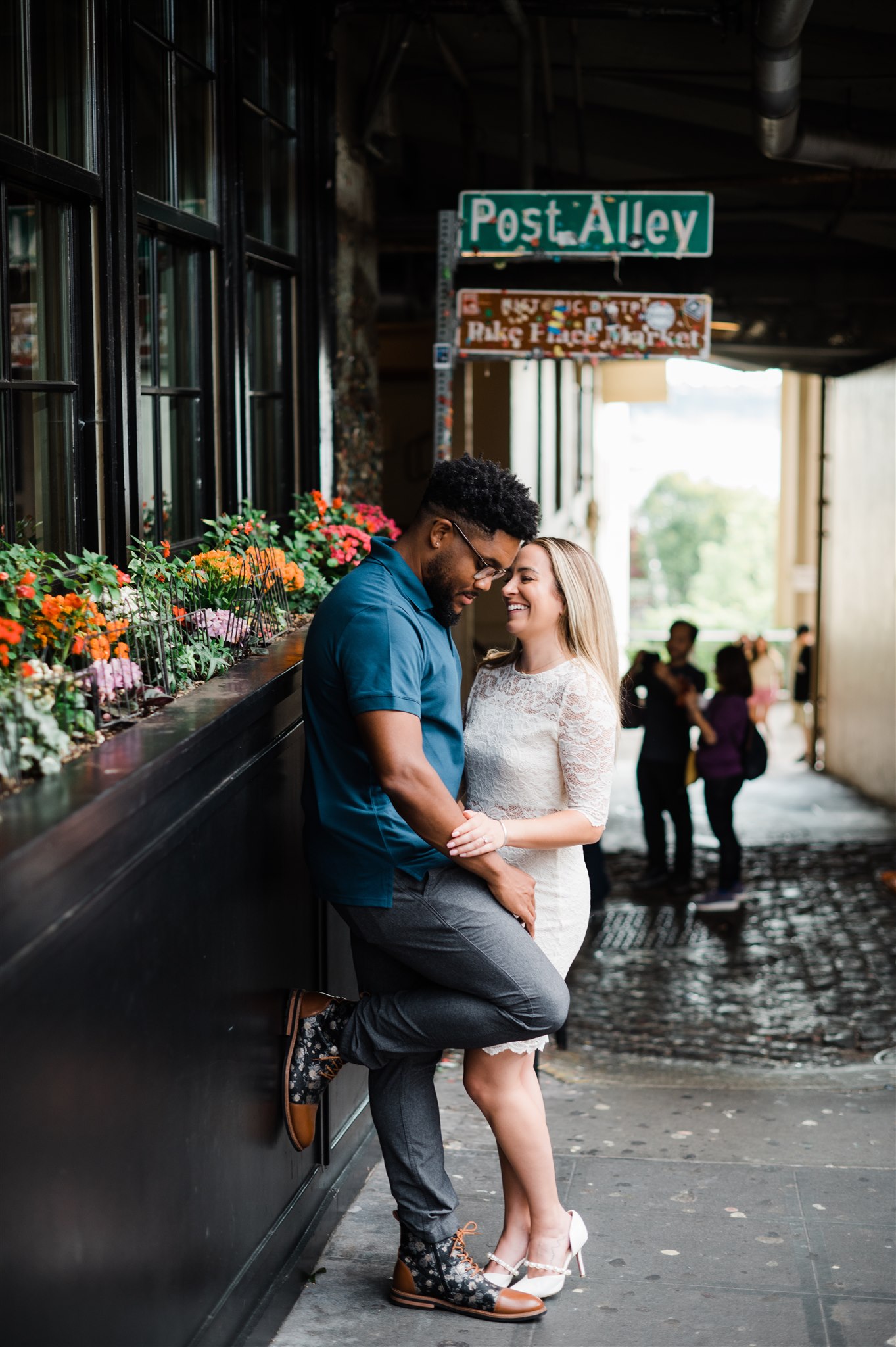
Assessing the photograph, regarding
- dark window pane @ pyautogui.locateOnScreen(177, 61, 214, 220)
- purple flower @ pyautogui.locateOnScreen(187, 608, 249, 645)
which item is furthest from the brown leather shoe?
dark window pane @ pyautogui.locateOnScreen(177, 61, 214, 220)

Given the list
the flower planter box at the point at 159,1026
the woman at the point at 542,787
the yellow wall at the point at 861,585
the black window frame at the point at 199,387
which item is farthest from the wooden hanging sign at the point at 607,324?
the yellow wall at the point at 861,585

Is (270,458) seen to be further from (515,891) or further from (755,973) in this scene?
(755,973)

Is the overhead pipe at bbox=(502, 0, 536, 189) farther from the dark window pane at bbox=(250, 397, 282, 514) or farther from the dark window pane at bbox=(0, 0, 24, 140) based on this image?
the dark window pane at bbox=(0, 0, 24, 140)

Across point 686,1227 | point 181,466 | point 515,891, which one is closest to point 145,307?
point 181,466

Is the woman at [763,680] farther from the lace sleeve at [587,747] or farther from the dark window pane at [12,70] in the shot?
the dark window pane at [12,70]

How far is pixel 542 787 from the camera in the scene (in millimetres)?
3260

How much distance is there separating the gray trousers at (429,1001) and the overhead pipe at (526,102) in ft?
16.4

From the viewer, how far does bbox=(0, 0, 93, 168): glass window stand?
3273 mm

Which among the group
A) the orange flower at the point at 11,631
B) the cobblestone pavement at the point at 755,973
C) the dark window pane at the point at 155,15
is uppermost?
the dark window pane at the point at 155,15

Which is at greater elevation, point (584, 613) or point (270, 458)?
point (270, 458)

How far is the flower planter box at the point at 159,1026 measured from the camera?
6.22 feet

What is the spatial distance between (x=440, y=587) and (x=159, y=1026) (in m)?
1.13

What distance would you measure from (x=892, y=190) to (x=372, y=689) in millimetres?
8112

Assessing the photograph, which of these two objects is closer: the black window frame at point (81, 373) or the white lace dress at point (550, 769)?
the white lace dress at point (550, 769)
